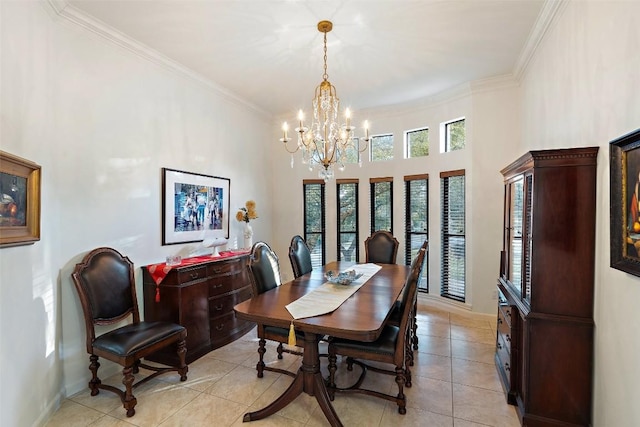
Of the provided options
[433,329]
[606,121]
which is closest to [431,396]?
[433,329]

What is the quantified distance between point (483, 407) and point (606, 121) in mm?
2075

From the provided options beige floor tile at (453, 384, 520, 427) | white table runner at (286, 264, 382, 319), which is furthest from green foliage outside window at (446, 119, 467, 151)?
beige floor tile at (453, 384, 520, 427)

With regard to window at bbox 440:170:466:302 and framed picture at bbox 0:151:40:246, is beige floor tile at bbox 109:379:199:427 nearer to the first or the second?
framed picture at bbox 0:151:40:246

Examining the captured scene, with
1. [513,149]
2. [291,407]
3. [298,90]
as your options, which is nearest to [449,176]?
[513,149]

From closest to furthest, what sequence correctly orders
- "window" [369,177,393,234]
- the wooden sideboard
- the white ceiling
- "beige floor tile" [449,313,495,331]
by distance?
the white ceiling → the wooden sideboard → "beige floor tile" [449,313,495,331] → "window" [369,177,393,234]

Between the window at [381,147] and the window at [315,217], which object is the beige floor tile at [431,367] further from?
the window at [381,147]

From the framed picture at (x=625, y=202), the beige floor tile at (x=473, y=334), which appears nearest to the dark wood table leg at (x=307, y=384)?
the framed picture at (x=625, y=202)

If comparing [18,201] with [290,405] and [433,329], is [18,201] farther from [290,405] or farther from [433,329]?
[433,329]

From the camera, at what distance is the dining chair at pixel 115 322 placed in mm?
2260

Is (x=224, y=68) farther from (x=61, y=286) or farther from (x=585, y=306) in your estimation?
(x=585, y=306)

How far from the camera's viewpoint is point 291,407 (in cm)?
230

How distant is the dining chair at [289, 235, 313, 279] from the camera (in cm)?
334

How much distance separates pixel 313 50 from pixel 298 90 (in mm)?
1110

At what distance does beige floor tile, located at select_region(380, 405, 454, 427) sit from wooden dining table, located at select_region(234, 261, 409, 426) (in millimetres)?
370
